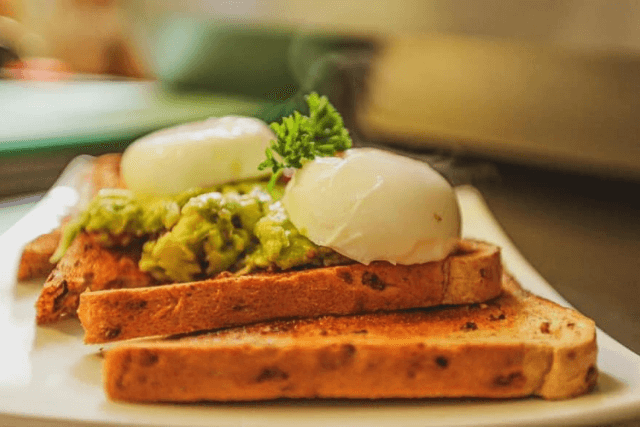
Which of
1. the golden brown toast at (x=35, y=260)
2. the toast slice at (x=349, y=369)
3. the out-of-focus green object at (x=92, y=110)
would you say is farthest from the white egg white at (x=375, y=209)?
the out-of-focus green object at (x=92, y=110)

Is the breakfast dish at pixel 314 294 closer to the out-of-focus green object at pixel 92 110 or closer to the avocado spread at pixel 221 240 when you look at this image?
the avocado spread at pixel 221 240

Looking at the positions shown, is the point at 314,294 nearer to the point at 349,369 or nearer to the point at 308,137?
the point at 349,369

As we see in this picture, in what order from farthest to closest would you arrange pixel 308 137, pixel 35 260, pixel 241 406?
pixel 35 260, pixel 308 137, pixel 241 406

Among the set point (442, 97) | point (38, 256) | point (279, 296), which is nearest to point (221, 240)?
point (279, 296)

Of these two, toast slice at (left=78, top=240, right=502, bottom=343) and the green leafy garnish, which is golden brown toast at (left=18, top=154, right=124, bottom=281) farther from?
the green leafy garnish

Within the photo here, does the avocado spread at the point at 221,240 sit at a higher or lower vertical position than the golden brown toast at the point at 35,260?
higher

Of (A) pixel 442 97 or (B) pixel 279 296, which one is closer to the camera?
(B) pixel 279 296
